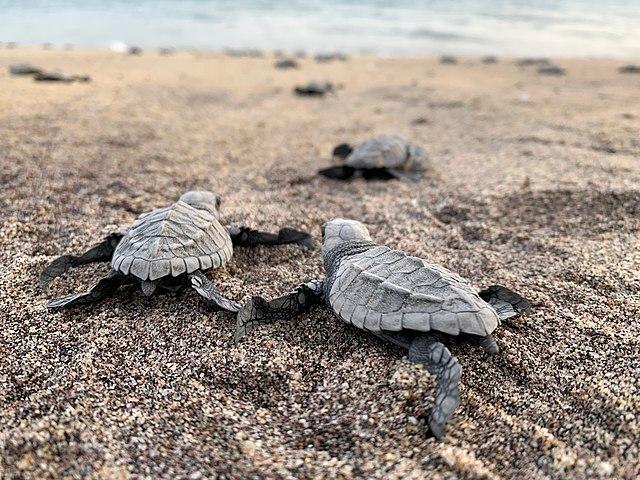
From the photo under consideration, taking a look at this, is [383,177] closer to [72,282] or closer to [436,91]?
[72,282]

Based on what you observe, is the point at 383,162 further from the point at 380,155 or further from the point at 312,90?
the point at 312,90

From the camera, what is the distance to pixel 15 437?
5.76ft

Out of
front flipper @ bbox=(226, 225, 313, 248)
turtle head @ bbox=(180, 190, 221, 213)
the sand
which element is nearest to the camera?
the sand

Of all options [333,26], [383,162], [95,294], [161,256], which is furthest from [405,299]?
[333,26]

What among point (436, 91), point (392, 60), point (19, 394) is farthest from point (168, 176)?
point (392, 60)

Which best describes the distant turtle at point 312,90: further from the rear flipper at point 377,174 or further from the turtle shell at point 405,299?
the turtle shell at point 405,299

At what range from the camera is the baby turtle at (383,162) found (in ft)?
15.4

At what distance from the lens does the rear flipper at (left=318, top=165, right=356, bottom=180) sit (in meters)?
4.66

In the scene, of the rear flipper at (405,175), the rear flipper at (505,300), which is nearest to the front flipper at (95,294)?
the rear flipper at (505,300)

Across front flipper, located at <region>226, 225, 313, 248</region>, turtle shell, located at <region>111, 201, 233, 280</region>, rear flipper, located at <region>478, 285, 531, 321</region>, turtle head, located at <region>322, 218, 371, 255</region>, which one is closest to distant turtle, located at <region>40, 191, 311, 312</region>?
turtle shell, located at <region>111, 201, 233, 280</region>

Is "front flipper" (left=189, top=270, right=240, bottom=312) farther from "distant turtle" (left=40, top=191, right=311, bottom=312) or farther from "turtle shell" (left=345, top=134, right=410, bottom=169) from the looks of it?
"turtle shell" (left=345, top=134, right=410, bottom=169)

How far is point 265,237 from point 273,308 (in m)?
0.83

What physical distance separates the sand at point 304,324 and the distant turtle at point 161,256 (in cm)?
10

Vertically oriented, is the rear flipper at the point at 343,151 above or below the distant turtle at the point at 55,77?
below
